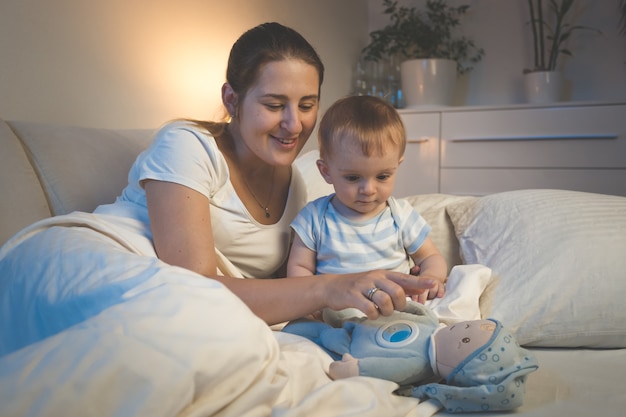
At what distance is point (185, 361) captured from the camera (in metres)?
0.64

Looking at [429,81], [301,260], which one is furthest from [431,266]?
[429,81]

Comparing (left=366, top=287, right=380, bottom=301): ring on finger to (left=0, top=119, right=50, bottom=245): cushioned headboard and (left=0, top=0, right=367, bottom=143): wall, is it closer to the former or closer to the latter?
(left=0, top=119, right=50, bottom=245): cushioned headboard

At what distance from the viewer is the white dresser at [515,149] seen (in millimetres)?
2975

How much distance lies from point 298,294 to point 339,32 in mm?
2831

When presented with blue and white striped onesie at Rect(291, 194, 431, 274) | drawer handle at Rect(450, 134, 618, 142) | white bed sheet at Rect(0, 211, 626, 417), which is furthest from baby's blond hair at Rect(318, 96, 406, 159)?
drawer handle at Rect(450, 134, 618, 142)

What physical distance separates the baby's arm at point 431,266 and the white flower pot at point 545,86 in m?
2.30

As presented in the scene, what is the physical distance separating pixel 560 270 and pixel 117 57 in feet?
4.67

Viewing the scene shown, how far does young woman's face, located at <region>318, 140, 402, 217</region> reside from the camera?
119 cm

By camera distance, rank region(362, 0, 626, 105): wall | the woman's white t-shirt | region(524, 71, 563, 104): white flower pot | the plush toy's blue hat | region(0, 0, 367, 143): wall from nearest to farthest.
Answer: the plush toy's blue hat, the woman's white t-shirt, region(0, 0, 367, 143): wall, region(524, 71, 563, 104): white flower pot, region(362, 0, 626, 105): wall

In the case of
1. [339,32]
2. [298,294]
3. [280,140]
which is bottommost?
[298,294]

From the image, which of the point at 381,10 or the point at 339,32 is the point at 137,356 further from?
the point at 381,10

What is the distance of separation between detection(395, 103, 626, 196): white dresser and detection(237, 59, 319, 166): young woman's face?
214 centimetres

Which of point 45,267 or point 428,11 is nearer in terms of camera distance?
point 45,267

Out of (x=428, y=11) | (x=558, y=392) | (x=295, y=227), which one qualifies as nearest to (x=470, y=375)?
(x=558, y=392)
